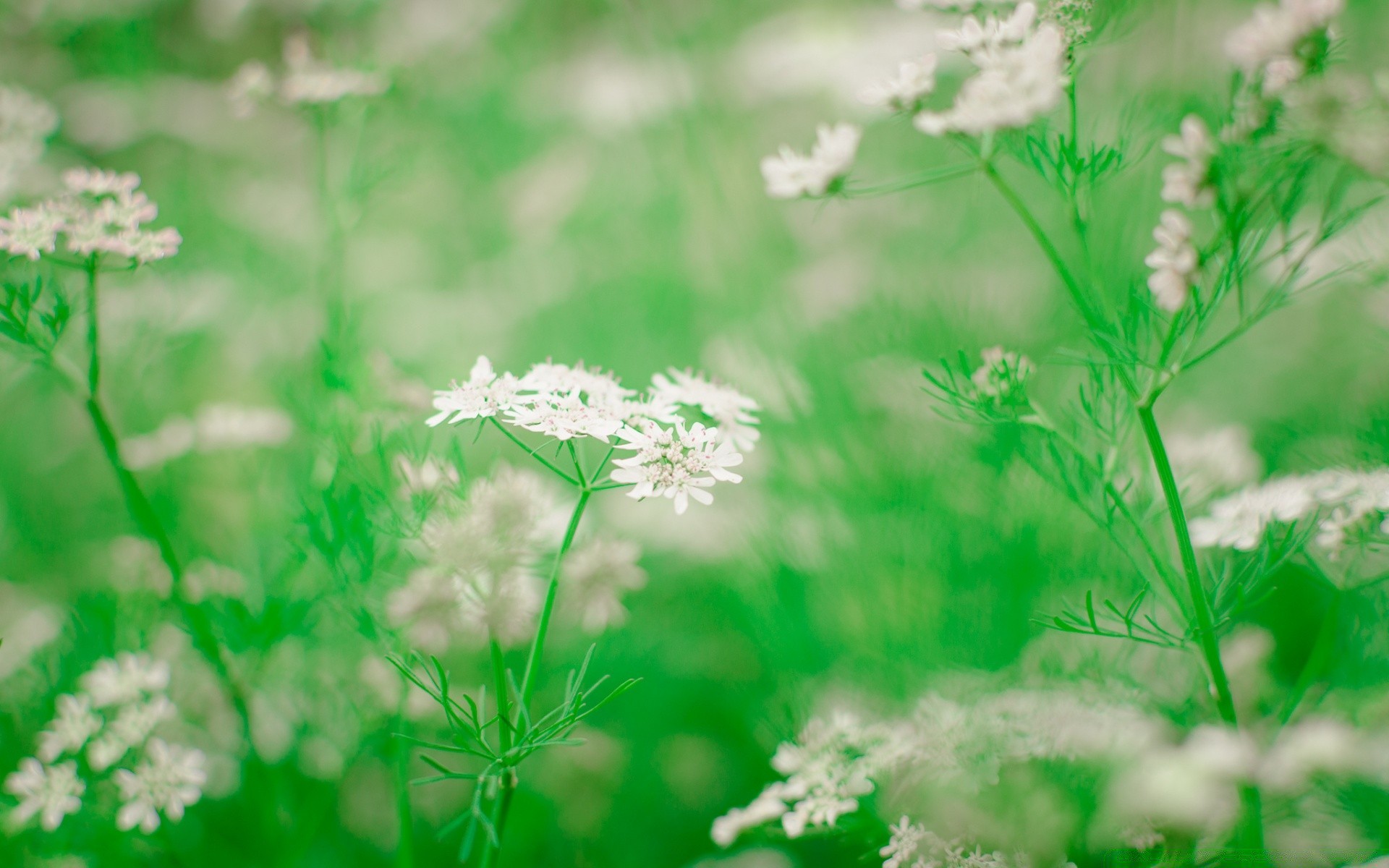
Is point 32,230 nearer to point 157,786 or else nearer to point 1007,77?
point 157,786

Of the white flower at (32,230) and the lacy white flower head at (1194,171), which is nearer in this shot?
the lacy white flower head at (1194,171)

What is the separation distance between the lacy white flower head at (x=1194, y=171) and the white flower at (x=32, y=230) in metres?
1.87

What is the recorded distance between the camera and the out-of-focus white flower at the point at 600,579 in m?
1.59

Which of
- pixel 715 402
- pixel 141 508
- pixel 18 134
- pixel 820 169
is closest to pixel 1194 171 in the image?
pixel 820 169

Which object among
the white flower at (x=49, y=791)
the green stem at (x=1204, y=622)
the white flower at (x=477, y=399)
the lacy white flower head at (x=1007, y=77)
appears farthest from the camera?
the white flower at (x=49, y=791)

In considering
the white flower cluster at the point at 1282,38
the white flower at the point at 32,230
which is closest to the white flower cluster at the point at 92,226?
the white flower at the point at 32,230

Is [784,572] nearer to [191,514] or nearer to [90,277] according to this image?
[90,277]

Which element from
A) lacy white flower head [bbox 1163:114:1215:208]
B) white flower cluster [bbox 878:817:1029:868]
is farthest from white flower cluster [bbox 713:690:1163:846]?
lacy white flower head [bbox 1163:114:1215:208]

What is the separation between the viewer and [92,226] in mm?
1479

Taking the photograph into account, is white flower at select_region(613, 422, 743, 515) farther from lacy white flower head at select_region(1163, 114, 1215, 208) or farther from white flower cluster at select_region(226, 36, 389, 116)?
white flower cluster at select_region(226, 36, 389, 116)

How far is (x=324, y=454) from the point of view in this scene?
77.0 inches

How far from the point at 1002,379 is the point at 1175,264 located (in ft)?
1.05

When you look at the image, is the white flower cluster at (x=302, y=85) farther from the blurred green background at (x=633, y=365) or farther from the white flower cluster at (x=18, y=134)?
the white flower cluster at (x=18, y=134)

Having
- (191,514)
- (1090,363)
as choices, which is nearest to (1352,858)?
(1090,363)
